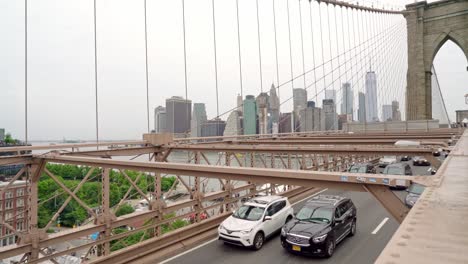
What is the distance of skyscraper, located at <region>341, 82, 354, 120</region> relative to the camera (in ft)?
139

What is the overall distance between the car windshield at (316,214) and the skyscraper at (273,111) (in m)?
12.4

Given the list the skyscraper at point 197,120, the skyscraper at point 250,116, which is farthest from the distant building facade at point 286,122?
the skyscraper at point 197,120

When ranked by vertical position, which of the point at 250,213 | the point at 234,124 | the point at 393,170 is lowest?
the point at 250,213

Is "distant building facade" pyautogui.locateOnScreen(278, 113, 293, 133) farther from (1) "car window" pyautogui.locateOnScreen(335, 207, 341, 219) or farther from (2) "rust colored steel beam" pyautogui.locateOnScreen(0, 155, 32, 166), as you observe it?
(2) "rust colored steel beam" pyautogui.locateOnScreen(0, 155, 32, 166)

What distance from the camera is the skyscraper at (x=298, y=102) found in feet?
91.3

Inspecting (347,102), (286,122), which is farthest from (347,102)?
(286,122)

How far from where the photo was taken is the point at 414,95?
127ft

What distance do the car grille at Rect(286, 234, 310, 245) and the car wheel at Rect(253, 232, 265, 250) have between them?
1175 mm

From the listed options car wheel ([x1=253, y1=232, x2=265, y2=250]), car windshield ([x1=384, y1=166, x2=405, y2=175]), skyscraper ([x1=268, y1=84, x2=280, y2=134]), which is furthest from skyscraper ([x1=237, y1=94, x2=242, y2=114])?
car wheel ([x1=253, y1=232, x2=265, y2=250])

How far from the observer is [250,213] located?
1155 cm

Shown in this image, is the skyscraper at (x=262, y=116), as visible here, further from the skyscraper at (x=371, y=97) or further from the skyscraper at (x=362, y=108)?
the skyscraper at (x=371, y=97)

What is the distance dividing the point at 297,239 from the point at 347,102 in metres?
36.2

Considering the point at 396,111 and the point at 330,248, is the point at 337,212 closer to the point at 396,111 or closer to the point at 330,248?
the point at 330,248

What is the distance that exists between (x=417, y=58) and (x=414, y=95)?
5.27 metres
